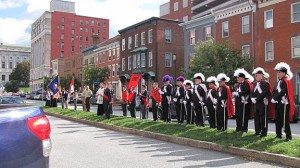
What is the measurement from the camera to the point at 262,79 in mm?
11305

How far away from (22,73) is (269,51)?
118 metres

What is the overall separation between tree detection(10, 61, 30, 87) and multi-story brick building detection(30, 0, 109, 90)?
73.1 feet

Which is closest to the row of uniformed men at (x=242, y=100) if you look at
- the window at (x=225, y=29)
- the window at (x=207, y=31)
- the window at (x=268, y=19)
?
the window at (x=268, y=19)

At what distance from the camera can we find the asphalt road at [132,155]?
8.70 m

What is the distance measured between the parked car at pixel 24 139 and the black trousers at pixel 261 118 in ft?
26.2

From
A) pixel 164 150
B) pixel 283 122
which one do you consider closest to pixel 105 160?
pixel 164 150

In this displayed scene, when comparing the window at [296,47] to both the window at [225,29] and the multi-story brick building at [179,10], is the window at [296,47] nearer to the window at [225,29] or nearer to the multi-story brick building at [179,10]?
the window at [225,29]

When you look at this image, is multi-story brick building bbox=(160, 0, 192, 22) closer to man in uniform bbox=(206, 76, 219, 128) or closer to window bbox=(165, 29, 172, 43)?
window bbox=(165, 29, 172, 43)

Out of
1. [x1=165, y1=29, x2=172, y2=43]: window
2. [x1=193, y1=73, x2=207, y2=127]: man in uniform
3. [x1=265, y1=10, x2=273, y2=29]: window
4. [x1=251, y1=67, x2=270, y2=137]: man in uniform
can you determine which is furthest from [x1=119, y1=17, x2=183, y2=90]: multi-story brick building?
[x1=251, y1=67, x2=270, y2=137]: man in uniform

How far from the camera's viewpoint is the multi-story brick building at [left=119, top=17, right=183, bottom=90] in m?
51.9

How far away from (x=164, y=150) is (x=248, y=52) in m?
27.6

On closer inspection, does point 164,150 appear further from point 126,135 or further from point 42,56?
point 42,56

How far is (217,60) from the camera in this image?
34500mm

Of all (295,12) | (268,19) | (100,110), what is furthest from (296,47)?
(100,110)
